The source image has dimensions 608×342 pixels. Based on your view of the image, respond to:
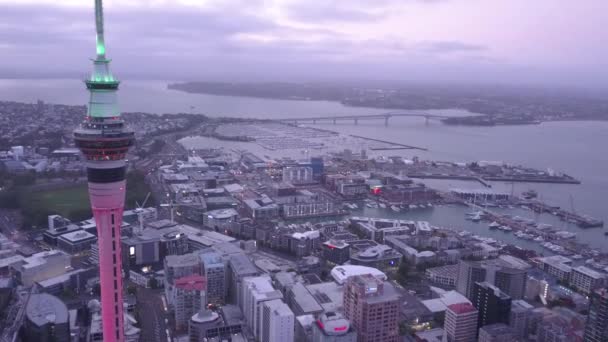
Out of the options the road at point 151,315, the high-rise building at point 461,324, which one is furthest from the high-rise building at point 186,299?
the high-rise building at point 461,324

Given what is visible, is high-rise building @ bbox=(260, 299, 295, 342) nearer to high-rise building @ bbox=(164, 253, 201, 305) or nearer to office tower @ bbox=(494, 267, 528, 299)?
high-rise building @ bbox=(164, 253, 201, 305)

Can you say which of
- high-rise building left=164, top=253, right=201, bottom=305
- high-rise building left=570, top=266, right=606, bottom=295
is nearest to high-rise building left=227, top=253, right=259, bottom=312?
high-rise building left=164, top=253, right=201, bottom=305

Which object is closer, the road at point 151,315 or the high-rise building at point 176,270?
the road at point 151,315

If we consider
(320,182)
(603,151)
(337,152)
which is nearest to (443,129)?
(603,151)

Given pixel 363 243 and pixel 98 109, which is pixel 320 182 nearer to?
pixel 363 243

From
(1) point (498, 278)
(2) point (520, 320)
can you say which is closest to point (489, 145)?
(1) point (498, 278)

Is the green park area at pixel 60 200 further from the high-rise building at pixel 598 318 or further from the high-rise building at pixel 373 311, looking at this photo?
the high-rise building at pixel 598 318
